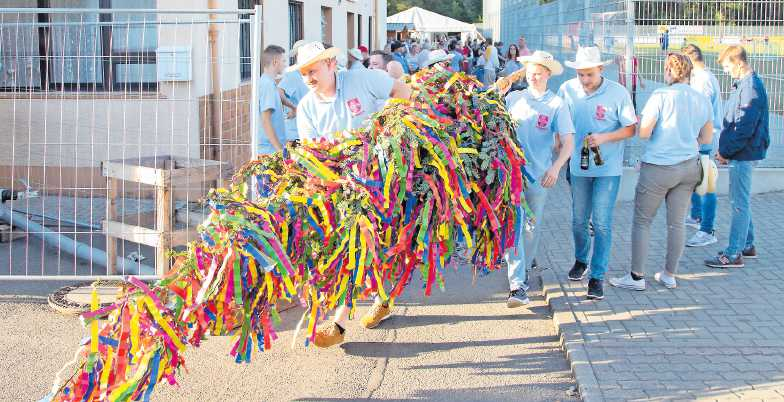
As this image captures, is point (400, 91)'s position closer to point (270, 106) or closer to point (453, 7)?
point (270, 106)

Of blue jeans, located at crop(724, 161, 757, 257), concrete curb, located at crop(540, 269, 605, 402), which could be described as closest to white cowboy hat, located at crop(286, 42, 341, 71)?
concrete curb, located at crop(540, 269, 605, 402)

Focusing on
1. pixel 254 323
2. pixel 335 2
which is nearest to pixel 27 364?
pixel 254 323

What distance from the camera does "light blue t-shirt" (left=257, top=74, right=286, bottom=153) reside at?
7.39 meters

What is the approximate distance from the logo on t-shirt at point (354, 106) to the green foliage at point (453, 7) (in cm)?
6132

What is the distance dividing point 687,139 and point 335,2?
621 inches

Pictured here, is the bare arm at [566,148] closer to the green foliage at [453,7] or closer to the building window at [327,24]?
the building window at [327,24]

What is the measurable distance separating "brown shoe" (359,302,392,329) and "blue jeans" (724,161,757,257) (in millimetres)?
3174

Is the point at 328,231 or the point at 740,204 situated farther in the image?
the point at 740,204

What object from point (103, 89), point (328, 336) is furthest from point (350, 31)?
point (328, 336)

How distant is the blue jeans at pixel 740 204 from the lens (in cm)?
734

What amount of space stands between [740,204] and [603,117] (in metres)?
1.83

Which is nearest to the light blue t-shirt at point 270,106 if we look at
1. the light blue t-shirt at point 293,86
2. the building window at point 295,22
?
the light blue t-shirt at point 293,86

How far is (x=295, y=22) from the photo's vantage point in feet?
55.3

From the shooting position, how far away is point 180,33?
9.89 metres
